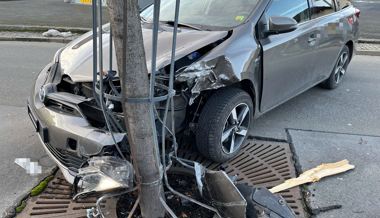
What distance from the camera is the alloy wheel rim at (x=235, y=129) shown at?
366cm

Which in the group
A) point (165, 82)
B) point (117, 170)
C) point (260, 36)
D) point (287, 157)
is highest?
point (260, 36)

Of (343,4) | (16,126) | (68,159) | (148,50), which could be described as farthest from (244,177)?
(343,4)

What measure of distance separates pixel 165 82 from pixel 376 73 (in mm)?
5078

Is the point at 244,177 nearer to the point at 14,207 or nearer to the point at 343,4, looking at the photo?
the point at 14,207

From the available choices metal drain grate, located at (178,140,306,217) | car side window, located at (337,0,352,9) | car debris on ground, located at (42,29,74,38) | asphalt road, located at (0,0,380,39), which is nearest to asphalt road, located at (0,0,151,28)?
asphalt road, located at (0,0,380,39)

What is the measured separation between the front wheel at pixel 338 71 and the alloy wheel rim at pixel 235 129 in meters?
2.43

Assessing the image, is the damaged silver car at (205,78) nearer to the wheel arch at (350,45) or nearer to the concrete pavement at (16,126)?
the concrete pavement at (16,126)

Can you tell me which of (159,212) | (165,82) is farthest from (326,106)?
(159,212)

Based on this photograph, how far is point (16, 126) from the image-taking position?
14.6 ft

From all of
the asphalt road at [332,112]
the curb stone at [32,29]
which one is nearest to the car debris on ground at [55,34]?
the curb stone at [32,29]

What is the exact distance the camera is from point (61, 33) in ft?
29.9

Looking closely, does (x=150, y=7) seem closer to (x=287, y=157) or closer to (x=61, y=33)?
(x=287, y=157)

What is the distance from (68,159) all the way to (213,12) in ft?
6.84

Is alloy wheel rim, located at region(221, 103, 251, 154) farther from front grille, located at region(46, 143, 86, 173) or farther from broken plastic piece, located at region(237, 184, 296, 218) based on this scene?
front grille, located at region(46, 143, 86, 173)
